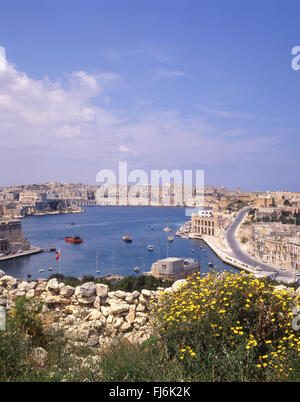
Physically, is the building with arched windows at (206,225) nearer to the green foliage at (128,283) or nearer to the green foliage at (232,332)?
the green foliage at (128,283)

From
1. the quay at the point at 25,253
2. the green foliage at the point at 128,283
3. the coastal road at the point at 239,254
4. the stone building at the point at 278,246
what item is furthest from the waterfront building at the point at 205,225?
the green foliage at the point at 128,283

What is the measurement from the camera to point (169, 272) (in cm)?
1023

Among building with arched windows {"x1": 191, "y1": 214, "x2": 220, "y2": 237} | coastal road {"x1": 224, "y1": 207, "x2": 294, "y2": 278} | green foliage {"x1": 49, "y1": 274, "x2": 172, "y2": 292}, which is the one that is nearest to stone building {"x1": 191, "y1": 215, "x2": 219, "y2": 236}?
building with arched windows {"x1": 191, "y1": 214, "x2": 220, "y2": 237}

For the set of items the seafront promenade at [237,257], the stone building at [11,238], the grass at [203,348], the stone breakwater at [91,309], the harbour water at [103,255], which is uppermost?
the grass at [203,348]

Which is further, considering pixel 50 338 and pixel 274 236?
pixel 274 236

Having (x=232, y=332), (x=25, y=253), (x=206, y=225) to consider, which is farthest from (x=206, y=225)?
(x=232, y=332)

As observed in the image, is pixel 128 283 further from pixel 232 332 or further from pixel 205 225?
pixel 205 225

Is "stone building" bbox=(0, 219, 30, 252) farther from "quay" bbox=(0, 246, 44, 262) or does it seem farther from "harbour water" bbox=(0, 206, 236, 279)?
"harbour water" bbox=(0, 206, 236, 279)

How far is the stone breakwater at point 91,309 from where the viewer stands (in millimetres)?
2436

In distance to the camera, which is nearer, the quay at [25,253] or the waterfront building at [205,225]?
the quay at [25,253]

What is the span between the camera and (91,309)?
109 inches
